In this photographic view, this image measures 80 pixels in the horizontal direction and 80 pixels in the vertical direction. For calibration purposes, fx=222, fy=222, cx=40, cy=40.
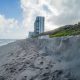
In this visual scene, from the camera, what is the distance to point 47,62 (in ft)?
20.2

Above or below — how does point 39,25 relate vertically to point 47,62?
above

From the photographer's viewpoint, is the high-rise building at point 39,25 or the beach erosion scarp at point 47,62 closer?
the beach erosion scarp at point 47,62

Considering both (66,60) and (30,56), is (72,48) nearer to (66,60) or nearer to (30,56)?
(66,60)

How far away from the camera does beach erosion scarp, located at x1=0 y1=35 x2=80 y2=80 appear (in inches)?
213

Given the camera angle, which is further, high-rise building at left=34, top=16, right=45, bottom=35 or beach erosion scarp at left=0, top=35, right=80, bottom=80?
high-rise building at left=34, top=16, right=45, bottom=35

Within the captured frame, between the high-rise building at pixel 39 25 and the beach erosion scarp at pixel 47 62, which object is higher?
the high-rise building at pixel 39 25

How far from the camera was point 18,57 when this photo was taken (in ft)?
24.4

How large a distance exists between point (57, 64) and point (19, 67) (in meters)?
1.32


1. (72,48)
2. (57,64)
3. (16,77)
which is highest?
(72,48)

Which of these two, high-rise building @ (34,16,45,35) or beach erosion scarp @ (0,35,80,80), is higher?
high-rise building @ (34,16,45,35)

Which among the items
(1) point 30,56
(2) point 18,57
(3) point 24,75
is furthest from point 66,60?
(2) point 18,57

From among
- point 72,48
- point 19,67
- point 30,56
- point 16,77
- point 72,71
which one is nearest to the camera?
point 72,71

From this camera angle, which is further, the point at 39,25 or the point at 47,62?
the point at 39,25

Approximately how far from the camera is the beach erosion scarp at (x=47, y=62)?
5.42 m
